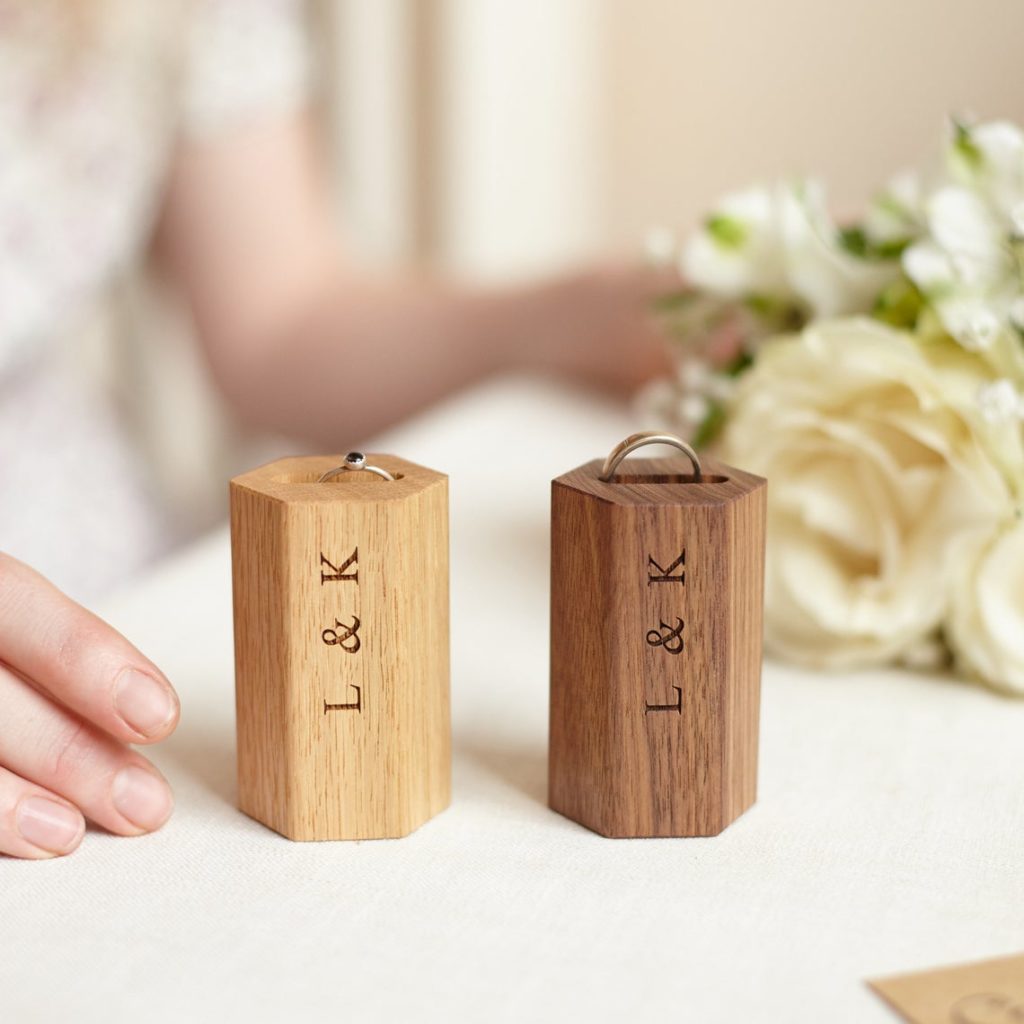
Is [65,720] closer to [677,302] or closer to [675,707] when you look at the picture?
[675,707]

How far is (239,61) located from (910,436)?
0.93m

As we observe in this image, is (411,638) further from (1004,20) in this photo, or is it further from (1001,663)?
(1004,20)

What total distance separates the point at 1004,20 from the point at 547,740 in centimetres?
110

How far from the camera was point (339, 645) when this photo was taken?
52 cm

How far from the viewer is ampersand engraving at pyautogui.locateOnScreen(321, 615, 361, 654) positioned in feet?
1.69

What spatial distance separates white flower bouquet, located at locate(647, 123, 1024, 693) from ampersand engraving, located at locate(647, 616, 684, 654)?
16 cm

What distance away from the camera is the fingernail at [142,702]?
20.3 inches

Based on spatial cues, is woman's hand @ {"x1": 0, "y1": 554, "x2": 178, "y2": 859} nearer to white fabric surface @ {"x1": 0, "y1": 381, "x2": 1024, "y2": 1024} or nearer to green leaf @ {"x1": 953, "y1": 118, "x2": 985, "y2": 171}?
white fabric surface @ {"x1": 0, "y1": 381, "x2": 1024, "y2": 1024}

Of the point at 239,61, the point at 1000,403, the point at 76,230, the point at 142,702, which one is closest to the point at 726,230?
the point at 1000,403

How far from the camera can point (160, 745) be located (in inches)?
24.0

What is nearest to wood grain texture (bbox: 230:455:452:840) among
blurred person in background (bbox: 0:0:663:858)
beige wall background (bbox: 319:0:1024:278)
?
blurred person in background (bbox: 0:0:663:858)

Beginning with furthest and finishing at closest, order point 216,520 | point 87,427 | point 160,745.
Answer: point 216,520 → point 87,427 → point 160,745

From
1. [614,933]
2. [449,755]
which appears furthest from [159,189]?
[614,933]

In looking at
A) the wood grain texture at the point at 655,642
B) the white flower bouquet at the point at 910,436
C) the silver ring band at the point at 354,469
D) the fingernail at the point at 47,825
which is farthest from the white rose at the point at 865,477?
the fingernail at the point at 47,825
